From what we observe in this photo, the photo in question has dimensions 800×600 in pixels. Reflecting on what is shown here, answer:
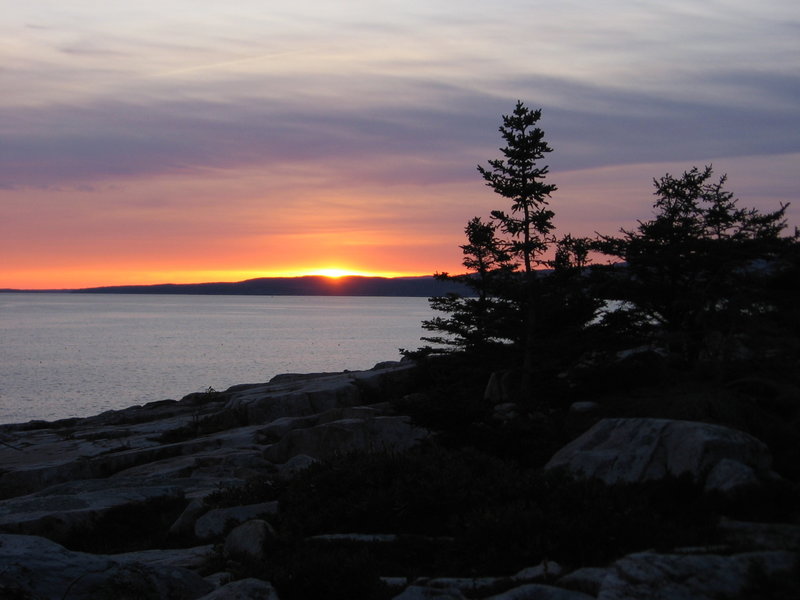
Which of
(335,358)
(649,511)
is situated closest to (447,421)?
(649,511)

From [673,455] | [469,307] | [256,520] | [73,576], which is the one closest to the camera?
[73,576]

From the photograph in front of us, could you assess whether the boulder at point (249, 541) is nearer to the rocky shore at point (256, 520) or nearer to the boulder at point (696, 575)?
the rocky shore at point (256, 520)

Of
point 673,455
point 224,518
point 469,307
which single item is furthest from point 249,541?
point 469,307

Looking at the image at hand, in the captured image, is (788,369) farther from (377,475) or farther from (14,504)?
(14,504)

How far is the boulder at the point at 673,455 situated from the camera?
10891 millimetres

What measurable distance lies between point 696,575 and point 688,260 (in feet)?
47.4

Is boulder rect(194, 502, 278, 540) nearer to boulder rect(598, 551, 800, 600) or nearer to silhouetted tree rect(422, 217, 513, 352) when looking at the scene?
boulder rect(598, 551, 800, 600)

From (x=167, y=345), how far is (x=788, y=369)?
4095 inches

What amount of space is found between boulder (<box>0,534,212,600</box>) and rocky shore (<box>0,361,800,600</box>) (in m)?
0.02

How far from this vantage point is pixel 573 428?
16078mm

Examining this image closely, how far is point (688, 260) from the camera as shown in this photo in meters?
20.7

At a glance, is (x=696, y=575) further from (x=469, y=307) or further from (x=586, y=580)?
(x=469, y=307)

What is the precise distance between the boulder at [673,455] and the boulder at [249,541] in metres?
4.70

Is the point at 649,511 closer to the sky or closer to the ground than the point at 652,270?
closer to the ground
